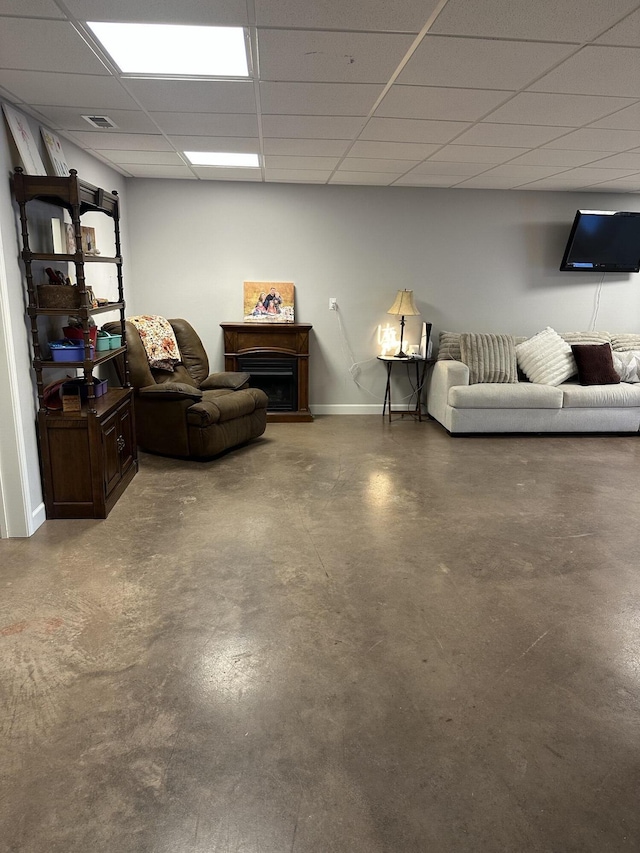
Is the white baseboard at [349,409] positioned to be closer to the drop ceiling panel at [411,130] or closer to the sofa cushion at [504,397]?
the sofa cushion at [504,397]

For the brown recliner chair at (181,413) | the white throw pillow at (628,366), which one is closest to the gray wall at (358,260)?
the white throw pillow at (628,366)

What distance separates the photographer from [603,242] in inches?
247

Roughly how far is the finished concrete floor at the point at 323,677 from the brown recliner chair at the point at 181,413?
28.5 inches

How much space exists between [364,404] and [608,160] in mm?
3268

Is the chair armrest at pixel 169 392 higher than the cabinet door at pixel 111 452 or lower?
higher

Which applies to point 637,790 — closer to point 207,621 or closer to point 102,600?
point 207,621

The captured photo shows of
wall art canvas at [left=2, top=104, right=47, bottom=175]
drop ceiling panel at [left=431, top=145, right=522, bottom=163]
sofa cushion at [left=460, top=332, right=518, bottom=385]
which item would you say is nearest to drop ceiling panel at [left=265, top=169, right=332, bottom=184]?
drop ceiling panel at [left=431, top=145, right=522, bottom=163]

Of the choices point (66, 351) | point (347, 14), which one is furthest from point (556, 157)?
point (66, 351)

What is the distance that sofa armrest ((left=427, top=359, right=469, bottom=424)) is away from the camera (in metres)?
5.65

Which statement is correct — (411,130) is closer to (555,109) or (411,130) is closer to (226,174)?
(555,109)

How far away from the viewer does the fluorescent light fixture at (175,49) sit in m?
2.32

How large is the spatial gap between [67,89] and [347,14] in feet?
5.54

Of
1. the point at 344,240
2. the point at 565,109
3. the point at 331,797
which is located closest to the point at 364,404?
the point at 344,240

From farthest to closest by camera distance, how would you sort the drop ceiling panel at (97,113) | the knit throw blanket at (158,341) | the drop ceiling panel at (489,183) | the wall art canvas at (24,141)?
the drop ceiling panel at (489,183)
the knit throw blanket at (158,341)
the drop ceiling panel at (97,113)
the wall art canvas at (24,141)
